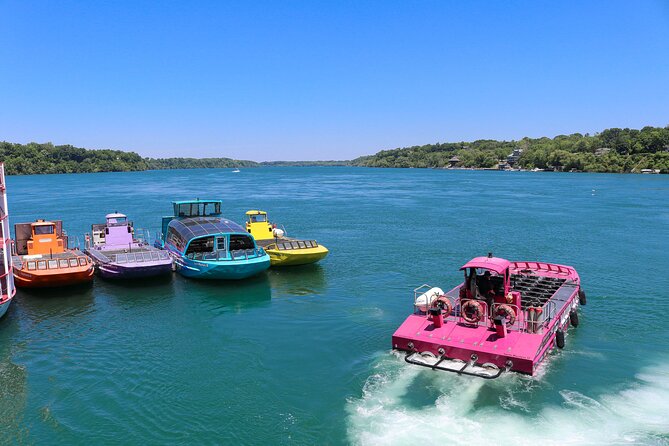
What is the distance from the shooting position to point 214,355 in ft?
67.5

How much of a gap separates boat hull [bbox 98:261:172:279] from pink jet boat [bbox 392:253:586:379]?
17.1 m

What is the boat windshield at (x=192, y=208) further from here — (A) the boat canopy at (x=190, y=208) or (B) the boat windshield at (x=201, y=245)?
(B) the boat windshield at (x=201, y=245)

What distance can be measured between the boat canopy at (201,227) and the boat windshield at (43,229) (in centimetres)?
762

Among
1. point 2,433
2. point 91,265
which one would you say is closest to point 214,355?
point 2,433

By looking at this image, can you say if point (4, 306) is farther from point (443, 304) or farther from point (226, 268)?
point (443, 304)

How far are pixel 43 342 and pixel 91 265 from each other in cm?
817

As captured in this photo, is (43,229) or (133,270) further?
(43,229)

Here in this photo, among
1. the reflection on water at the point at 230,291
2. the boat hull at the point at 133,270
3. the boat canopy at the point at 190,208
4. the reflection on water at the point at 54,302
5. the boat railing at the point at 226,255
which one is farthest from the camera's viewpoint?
the boat canopy at the point at 190,208

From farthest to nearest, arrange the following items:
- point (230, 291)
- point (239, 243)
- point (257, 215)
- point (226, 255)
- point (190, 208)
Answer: point (257, 215) → point (190, 208) → point (239, 243) → point (226, 255) → point (230, 291)

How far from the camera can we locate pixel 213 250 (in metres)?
32.2

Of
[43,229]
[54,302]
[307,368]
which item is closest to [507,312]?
[307,368]

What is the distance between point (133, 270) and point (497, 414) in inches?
896

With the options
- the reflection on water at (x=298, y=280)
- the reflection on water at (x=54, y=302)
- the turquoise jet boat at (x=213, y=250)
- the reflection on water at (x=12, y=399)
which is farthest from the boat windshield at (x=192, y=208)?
the reflection on water at (x=12, y=399)

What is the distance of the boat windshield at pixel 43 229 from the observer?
32.6m
